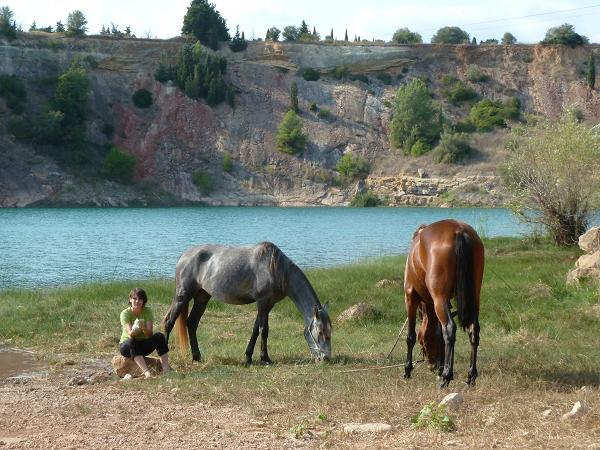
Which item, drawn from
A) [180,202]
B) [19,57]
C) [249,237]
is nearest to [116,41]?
[19,57]

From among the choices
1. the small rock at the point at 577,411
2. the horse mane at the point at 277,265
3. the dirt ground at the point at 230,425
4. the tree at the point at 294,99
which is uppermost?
the tree at the point at 294,99

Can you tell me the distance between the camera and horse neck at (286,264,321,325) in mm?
11891

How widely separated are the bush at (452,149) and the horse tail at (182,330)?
234 feet

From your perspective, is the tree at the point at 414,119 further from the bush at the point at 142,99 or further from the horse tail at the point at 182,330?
the horse tail at the point at 182,330

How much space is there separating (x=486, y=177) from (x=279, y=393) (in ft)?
233

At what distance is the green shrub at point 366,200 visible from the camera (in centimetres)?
8150

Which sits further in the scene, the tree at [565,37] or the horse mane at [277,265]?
the tree at [565,37]

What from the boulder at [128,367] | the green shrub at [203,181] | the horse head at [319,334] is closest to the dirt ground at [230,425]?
the boulder at [128,367]

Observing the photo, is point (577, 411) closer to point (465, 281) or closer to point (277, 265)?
point (465, 281)

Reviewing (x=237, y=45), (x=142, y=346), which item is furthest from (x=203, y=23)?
(x=142, y=346)

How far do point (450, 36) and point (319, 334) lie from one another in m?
114

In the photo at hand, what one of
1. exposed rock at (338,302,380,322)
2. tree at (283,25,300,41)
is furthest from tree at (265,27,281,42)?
exposed rock at (338,302,380,322)

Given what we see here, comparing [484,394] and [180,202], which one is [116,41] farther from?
[484,394]

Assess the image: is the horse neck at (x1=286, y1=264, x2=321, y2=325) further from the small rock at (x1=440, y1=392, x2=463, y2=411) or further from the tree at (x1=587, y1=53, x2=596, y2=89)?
the tree at (x1=587, y1=53, x2=596, y2=89)
